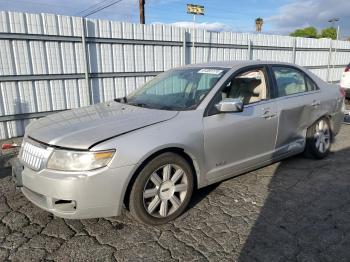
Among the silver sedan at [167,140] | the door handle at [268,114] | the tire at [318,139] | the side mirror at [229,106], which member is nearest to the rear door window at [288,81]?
the silver sedan at [167,140]

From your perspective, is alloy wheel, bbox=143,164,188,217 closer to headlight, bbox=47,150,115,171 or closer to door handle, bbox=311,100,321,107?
headlight, bbox=47,150,115,171

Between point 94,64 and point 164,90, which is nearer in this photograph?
point 164,90

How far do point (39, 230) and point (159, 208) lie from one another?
1162 millimetres

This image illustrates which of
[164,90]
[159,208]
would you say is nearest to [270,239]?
[159,208]

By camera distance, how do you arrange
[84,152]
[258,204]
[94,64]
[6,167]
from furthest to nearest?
[94,64]
[6,167]
[258,204]
[84,152]

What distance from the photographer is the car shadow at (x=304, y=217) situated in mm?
2639

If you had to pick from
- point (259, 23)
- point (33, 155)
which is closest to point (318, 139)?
point (33, 155)

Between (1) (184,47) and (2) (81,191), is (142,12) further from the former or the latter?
(2) (81,191)

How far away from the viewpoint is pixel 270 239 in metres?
2.81

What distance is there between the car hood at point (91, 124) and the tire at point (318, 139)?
98.8 inches

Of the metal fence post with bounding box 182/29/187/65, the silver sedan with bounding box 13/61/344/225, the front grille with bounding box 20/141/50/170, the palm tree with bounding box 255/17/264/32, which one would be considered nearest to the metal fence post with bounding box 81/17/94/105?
the metal fence post with bounding box 182/29/187/65

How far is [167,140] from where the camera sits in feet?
9.62

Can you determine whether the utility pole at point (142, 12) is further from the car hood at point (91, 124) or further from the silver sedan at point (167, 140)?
the car hood at point (91, 124)

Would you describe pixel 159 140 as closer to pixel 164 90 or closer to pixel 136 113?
pixel 136 113
